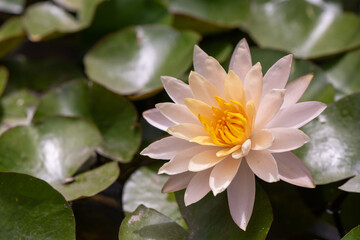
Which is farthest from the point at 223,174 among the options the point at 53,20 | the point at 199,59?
the point at 53,20

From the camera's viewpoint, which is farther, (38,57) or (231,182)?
(38,57)

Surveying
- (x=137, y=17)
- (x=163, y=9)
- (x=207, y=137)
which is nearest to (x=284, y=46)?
(x=163, y=9)

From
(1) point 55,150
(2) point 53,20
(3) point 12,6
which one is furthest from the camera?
(3) point 12,6

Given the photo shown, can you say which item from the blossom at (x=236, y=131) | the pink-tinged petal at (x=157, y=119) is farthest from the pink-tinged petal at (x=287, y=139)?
the pink-tinged petal at (x=157, y=119)

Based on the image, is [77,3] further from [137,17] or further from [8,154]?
[8,154]

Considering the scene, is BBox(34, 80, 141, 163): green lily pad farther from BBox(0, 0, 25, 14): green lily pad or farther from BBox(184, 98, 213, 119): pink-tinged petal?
BBox(0, 0, 25, 14): green lily pad

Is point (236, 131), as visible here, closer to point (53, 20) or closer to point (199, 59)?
point (199, 59)
